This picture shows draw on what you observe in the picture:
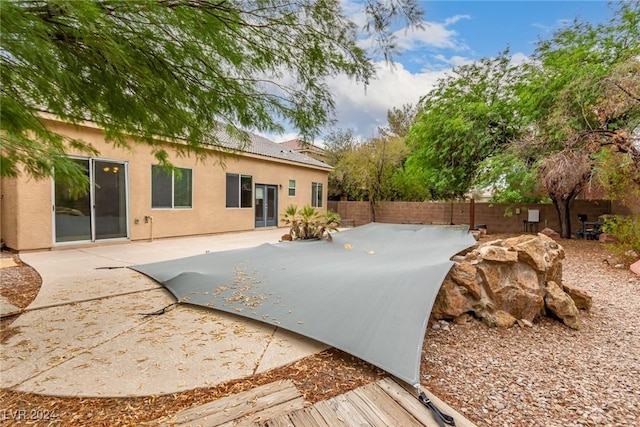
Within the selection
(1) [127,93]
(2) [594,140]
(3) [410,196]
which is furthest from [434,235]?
(3) [410,196]

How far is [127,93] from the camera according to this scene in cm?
258

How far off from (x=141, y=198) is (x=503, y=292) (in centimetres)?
822

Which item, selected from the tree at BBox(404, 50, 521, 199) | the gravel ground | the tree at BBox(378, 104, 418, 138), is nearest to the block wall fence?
the tree at BBox(404, 50, 521, 199)

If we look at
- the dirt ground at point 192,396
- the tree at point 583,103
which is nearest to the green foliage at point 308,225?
the dirt ground at point 192,396

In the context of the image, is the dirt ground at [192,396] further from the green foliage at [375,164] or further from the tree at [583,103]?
the green foliage at [375,164]

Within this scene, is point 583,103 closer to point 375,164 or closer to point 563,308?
point 563,308

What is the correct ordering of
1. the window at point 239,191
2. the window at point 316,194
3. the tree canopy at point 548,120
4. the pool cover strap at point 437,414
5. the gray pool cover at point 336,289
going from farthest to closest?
1. the window at point 316,194
2. the window at point 239,191
3. the tree canopy at point 548,120
4. the gray pool cover at point 336,289
5. the pool cover strap at point 437,414

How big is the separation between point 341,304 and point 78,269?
4.74 meters

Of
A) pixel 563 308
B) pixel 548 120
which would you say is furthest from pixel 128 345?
pixel 548 120

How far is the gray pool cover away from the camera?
232cm

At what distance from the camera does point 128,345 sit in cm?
256

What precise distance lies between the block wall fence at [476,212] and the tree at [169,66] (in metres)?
9.57

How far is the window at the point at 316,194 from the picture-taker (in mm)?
14400

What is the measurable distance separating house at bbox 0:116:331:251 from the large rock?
3067mm
